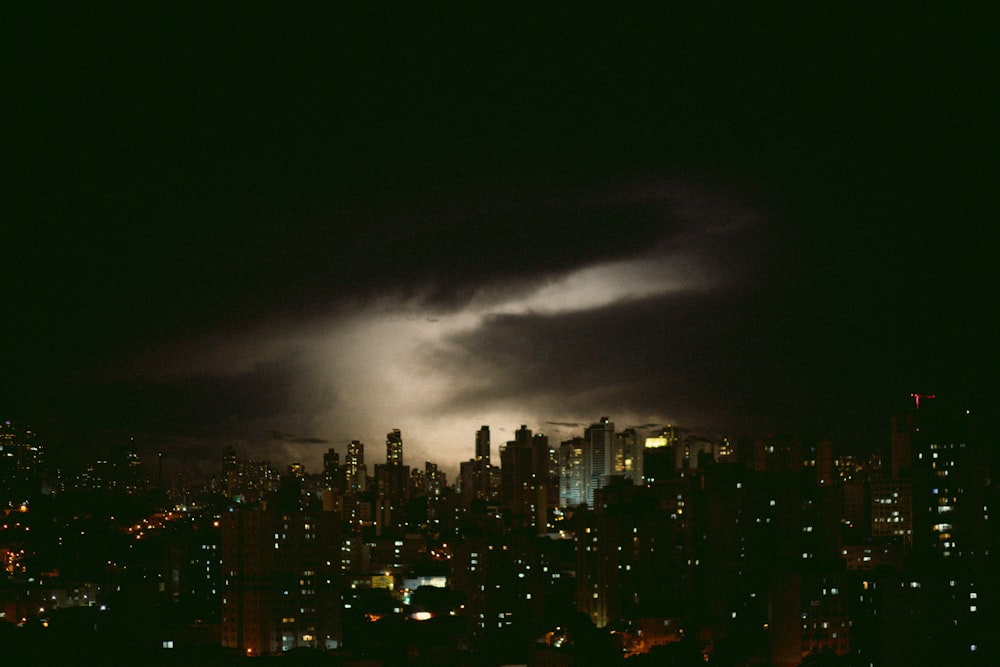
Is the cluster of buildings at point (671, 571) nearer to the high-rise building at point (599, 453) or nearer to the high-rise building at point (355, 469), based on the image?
the high-rise building at point (599, 453)

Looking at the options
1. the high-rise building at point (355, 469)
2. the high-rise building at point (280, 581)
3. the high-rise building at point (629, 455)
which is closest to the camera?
the high-rise building at point (280, 581)

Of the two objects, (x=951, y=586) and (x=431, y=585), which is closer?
(x=951, y=586)

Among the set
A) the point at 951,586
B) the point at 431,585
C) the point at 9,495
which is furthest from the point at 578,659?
the point at 9,495

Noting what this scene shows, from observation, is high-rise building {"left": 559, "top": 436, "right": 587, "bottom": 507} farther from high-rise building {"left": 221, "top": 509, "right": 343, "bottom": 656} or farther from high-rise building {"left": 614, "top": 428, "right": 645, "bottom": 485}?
high-rise building {"left": 221, "top": 509, "right": 343, "bottom": 656}

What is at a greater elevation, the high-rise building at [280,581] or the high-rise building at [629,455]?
the high-rise building at [629,455]

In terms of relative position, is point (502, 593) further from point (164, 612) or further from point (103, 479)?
point (103, 479)

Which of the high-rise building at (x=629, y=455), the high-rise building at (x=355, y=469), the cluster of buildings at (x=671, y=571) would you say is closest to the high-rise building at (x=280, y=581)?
the cluster of buildings at (x=671, y=571)

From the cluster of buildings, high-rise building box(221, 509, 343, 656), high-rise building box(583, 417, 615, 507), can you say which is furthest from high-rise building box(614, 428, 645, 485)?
high-rise building box(221, 509, 343, 656)

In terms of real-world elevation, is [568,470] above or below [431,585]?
above

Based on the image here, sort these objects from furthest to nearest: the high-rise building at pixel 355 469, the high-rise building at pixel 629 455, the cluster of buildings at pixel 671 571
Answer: the high-rise building at pixel 355 469, the high-rise building at pixel 629 455, the cluster of buildings at pixel 671 571
